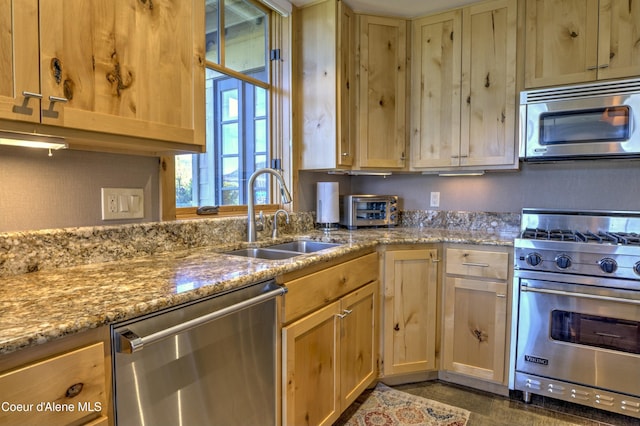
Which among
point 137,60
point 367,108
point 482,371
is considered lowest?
point 482,371

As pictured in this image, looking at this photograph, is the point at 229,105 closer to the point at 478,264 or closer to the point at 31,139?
the point at 31,139

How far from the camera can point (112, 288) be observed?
3.28 feet

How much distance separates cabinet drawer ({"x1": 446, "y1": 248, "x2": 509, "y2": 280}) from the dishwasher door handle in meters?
1.34

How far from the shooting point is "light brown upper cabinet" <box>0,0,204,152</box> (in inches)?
35.8

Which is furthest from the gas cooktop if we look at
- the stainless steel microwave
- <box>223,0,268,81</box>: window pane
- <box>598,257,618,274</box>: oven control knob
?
<box>223,0,268,81</box>: window pane

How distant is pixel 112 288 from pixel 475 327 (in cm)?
193

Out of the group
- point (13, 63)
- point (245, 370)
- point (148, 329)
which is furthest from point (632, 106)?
point (13, 63)

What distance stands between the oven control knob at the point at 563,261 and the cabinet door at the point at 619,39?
104cm

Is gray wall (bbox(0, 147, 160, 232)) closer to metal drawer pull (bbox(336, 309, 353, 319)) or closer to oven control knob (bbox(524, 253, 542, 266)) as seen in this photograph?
metal drawer pull (bbox(336, 309, 353, 319))

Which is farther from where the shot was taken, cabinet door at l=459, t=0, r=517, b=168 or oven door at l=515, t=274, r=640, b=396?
cabinet door at l=459, t=0, r=517, b=168

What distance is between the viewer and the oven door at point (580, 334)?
1.78 meters

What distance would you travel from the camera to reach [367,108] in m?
2.49

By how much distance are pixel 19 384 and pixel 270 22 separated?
2.36m

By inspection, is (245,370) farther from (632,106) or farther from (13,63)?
(632,106)
